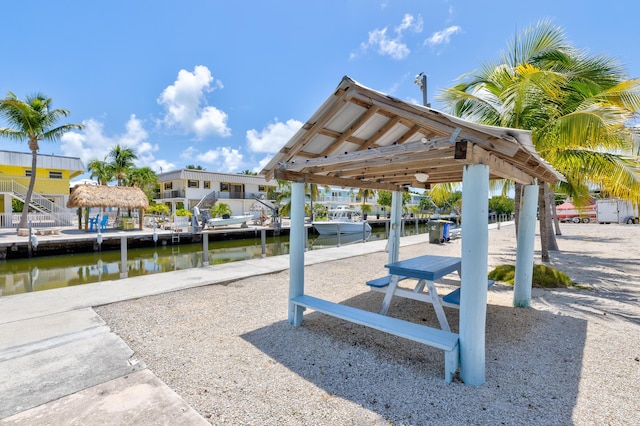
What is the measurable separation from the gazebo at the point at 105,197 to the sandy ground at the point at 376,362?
18.7 meters

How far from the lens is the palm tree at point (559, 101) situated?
6199mm

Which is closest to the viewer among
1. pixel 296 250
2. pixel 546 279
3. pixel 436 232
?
pixel 296 250

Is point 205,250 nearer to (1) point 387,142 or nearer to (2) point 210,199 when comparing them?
(1) point 387,142

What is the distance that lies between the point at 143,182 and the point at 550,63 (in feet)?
121

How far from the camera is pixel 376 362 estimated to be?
3.41 m

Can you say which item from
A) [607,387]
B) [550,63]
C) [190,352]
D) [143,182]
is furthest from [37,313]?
[143,182]

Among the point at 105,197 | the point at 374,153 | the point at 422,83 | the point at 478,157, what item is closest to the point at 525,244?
the point at 478,157

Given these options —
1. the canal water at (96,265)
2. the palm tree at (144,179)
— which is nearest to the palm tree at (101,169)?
the palm tree at (144,179)

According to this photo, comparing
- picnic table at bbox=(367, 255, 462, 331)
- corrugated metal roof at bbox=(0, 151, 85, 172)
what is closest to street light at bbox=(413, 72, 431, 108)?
picnic table at bbox=(367, 255, 462, 331)

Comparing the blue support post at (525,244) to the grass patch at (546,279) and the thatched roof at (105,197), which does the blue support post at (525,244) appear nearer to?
the grass patch at (546,279)

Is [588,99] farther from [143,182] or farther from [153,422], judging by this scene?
[143,182]

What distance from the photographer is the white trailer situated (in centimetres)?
2700

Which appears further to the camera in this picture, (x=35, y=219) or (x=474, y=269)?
(x=35, y=219)

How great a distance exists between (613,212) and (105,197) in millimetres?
41076
